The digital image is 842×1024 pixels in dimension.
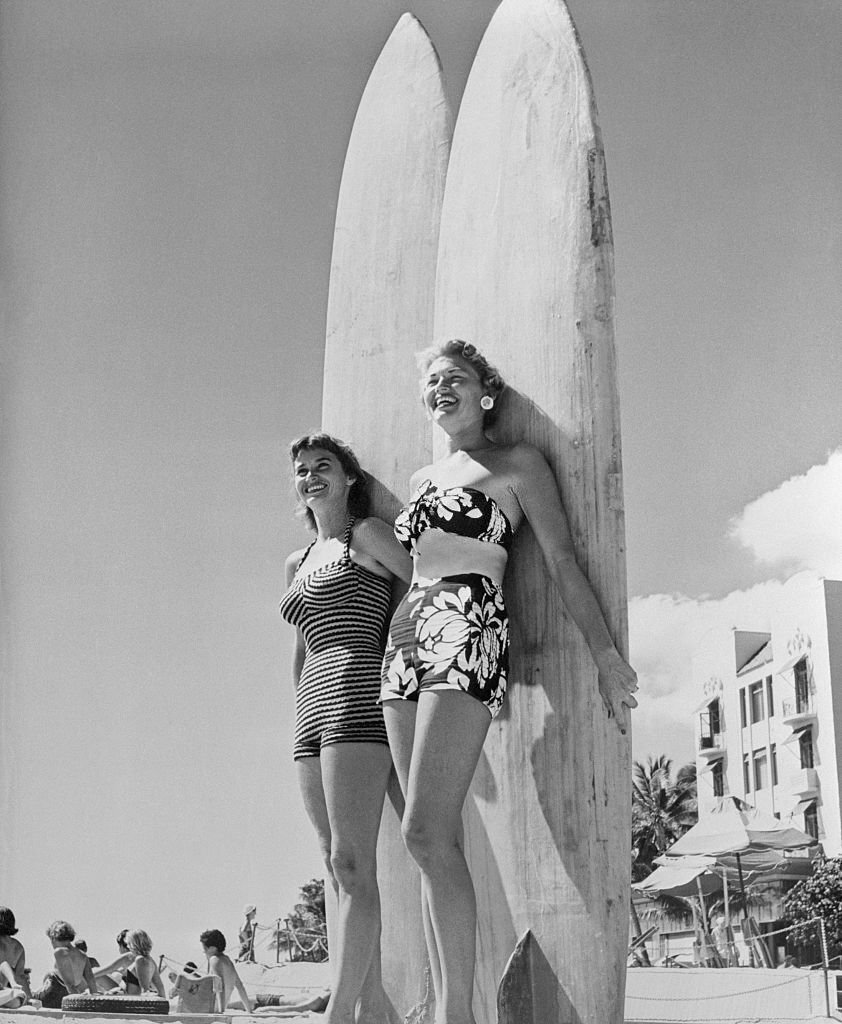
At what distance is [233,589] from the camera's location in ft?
41.3

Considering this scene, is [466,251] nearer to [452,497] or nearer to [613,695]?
[452,497]

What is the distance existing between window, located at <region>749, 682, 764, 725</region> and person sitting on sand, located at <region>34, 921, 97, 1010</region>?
12162mm

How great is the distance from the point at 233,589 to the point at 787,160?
6858mm

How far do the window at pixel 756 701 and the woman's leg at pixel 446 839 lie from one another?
15.3 meters

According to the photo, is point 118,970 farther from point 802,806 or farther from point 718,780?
point 718,780

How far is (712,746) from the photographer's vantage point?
1884cm

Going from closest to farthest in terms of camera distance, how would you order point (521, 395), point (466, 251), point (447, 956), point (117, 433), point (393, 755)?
point (447, 956) < point (393, 755) < point (521, 395) < point (466, 251) < point (117, 433)

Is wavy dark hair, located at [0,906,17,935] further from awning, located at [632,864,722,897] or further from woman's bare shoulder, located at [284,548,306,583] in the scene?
awning, located at [632,864,722,897]

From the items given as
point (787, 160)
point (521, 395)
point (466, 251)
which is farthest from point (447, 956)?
point (787, 160)

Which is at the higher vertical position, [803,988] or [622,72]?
[622,72]

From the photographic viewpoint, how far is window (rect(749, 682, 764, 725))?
17281mm

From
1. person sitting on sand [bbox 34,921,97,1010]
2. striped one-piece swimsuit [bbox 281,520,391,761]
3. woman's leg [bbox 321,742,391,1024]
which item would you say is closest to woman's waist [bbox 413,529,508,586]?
striped one-piece swimsuit [bbox 281,520,391,761]

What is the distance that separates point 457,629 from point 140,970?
20.7 ft

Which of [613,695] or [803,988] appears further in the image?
[803,988]
